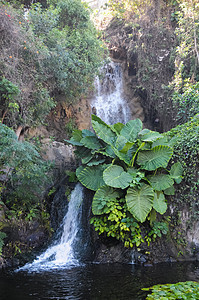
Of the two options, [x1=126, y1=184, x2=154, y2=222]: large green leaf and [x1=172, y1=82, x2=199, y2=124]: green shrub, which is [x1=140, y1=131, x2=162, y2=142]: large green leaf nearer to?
[x1=126, y1=184, x2=154, y2=222]: large green leaf

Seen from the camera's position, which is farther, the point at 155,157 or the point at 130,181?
the point at 155,157

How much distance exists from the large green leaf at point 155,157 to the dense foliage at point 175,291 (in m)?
2.47

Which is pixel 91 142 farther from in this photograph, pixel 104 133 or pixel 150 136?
pixel 150 136

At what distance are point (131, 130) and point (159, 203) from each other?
2.00 metres

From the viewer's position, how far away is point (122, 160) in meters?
5.97

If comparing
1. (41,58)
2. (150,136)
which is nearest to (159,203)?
(150,136)

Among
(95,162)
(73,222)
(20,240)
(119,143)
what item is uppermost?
(119,143)

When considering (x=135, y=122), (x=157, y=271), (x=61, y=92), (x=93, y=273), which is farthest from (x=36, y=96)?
(x=157, y=271)

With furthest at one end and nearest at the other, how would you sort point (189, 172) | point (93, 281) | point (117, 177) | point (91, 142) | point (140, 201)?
1. point (91, 142)
2. point (189, 172)
3. point (117, 177)
4. point (140, 201)
5. point (93, 281)

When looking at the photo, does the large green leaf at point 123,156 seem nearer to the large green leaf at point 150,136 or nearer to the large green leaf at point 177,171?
the large green leaf at point 150,136

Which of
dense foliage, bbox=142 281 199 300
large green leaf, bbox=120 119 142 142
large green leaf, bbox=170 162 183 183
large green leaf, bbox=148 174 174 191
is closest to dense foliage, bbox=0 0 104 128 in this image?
large green leaf, bbox=120 119 142 142

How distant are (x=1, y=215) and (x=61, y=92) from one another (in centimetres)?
519

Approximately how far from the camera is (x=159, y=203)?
18.2 ft

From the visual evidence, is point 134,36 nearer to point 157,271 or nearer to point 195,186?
point 195,186
